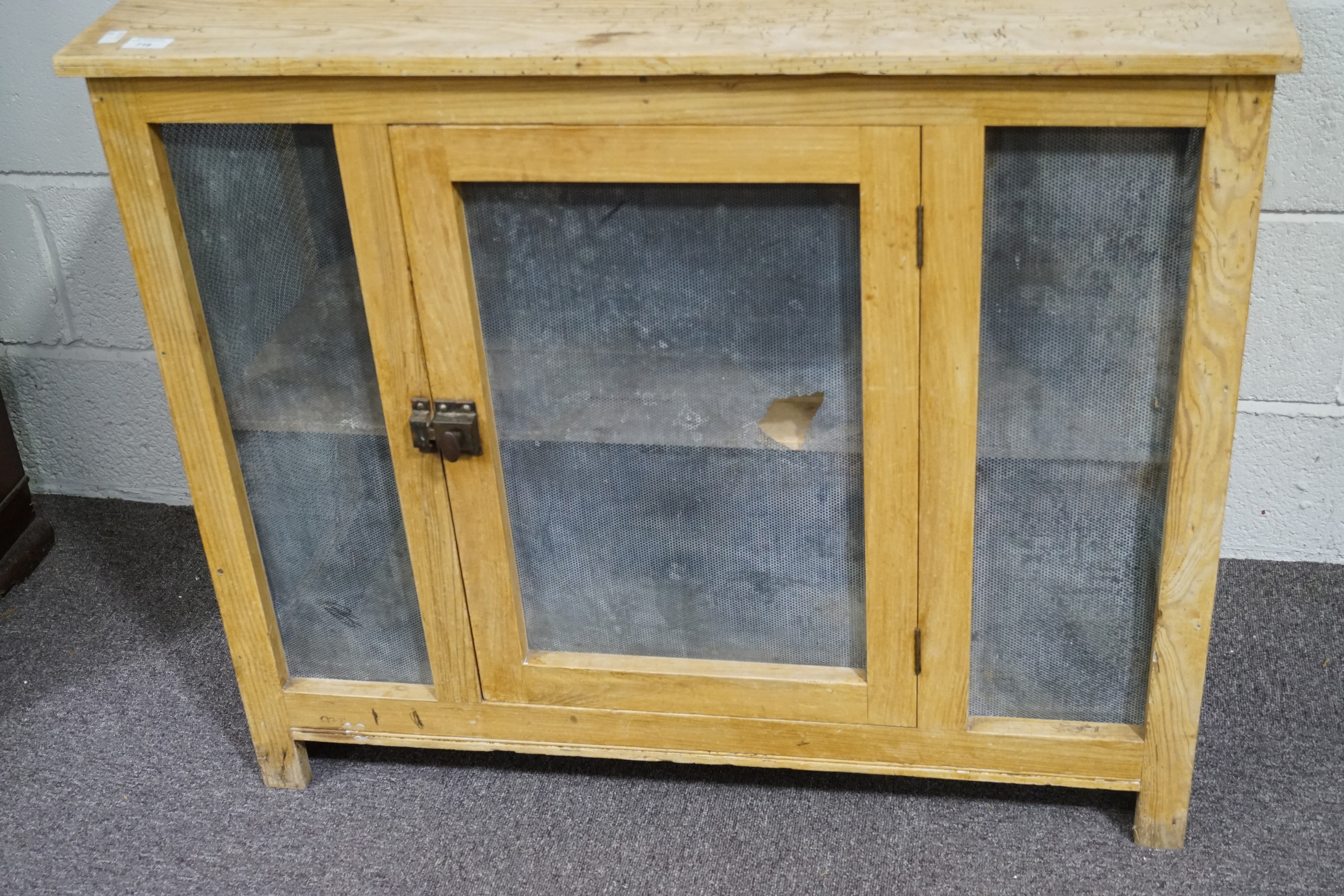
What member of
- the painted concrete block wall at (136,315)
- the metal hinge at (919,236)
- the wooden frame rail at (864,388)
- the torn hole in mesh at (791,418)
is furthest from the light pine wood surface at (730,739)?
the painted concrete block wall at (136,315)

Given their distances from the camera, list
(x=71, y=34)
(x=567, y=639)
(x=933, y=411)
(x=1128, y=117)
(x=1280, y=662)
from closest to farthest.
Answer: (x=1128, y=117) → (x=933, y=411) → (x=567, y=639) → (x=1280, y=662) → (x=71, y=34)

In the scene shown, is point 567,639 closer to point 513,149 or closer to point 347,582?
point 347,582

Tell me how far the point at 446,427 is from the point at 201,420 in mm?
272

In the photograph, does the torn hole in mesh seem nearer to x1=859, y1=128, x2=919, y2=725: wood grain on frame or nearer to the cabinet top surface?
x1=859, y1=128, x2=919, y2=725: wood grain on frame

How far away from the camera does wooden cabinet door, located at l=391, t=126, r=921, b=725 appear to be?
1.24 m

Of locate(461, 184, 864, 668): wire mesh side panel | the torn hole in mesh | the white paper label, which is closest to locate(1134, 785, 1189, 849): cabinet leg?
locate(461, 184, 864, 668): wire mesh side panel

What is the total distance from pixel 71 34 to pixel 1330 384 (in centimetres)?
178

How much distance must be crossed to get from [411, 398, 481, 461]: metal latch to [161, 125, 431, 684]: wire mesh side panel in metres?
0.08

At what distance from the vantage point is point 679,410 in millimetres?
1376

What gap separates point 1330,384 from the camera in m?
1.84

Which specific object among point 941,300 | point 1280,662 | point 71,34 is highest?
point 71,34

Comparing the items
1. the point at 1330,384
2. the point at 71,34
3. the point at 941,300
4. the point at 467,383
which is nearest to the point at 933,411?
the point at 941,300

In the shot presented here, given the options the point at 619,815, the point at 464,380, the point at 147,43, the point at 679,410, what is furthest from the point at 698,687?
the point at 147,43

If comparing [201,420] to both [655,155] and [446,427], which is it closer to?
[446,427]
